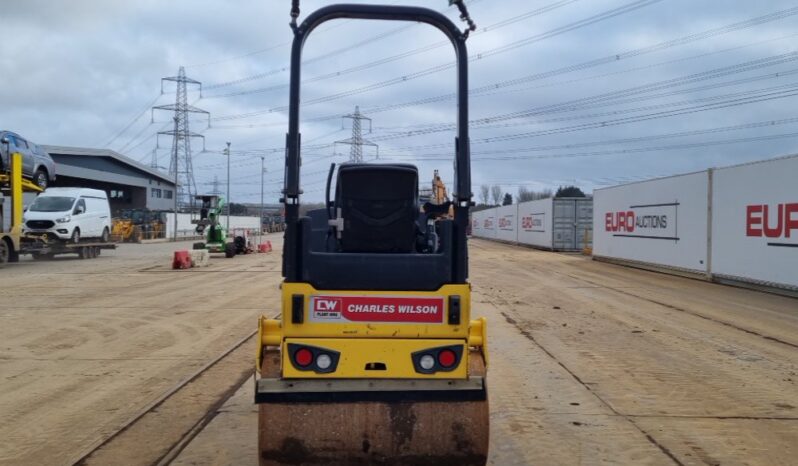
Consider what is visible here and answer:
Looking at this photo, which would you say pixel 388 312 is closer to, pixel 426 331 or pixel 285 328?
pixel 426 331

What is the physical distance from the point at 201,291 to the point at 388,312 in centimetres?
1358

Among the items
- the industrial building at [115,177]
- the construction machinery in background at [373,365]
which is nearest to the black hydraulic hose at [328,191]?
the construction machinery in background at [373,365]

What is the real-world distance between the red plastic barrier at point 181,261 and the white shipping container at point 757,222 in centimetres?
1788

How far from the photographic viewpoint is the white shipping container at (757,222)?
15.5 meters

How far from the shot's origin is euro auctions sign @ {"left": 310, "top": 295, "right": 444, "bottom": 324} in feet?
13.3

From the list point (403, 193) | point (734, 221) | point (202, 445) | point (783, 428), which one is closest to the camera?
point (403, 193)

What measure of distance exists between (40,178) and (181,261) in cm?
592

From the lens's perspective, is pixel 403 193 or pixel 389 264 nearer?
pixel 389 264

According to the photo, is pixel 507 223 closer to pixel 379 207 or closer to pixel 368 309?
pixel 379 207

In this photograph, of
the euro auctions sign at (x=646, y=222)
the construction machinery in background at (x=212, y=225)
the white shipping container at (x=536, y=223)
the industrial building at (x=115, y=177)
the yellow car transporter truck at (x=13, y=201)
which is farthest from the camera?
the industrial building at (x=115, y=177)

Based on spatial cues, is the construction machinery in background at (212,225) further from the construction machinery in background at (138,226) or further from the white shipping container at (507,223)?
the white shipping container at (507,223)

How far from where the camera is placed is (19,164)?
21.9 metres

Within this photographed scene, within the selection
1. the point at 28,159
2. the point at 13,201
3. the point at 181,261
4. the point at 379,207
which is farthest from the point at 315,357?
the point at 28,159

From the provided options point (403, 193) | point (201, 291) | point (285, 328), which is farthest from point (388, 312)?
point (201, 291)
